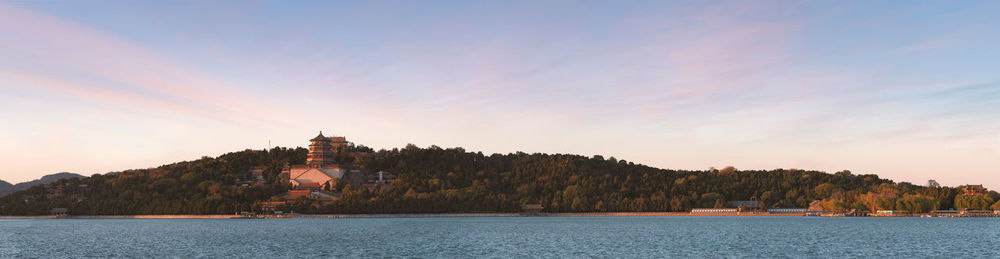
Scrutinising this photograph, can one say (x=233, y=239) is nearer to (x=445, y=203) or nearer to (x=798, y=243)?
(x=798, y=243)

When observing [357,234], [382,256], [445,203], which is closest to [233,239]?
[357,234]

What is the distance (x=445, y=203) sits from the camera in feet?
641

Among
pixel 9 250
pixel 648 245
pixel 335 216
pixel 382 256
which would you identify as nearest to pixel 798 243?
pixel 648 245

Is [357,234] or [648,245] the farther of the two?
[357,234]

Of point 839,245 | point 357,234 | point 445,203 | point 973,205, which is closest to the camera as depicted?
point 839,245

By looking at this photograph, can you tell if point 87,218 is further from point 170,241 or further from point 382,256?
point 382,256

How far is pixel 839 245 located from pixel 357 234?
2091 inches

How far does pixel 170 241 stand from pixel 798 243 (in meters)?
63.0

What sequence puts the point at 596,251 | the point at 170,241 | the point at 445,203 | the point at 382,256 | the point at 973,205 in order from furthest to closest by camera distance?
1. the point at 445,203
2. the point at 973,205
3. the point at 170,241
4. the point at 596,251
5. the point at 382,256

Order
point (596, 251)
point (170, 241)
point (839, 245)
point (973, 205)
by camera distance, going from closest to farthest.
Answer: point (596, 251)
point (839, 245)
point (170, 241)
point (973, 205)

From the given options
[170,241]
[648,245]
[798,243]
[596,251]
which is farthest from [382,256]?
[798,243]

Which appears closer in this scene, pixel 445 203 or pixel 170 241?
pixel 170 241

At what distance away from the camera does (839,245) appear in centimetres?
7862

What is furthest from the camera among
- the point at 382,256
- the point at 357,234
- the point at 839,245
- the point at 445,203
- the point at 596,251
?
the point at 445,203
